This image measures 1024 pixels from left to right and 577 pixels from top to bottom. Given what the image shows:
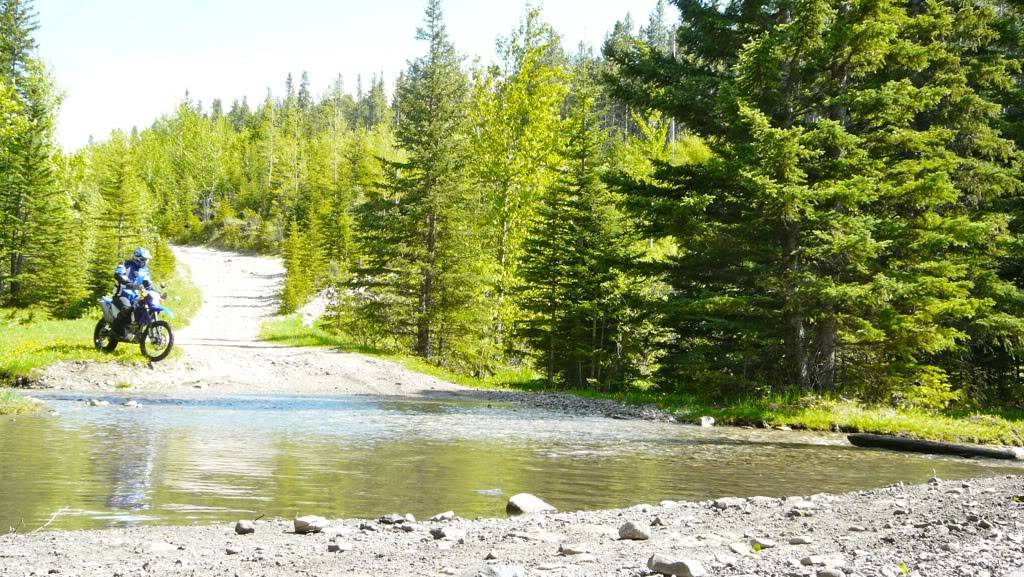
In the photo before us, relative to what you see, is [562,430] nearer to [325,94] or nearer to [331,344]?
[331,344]

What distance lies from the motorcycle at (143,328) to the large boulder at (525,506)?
52.3ft

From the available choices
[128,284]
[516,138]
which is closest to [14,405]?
[128,284]

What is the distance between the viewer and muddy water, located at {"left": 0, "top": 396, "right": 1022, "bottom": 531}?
7.43 meters

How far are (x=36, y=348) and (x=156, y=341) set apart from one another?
3270 millimetres

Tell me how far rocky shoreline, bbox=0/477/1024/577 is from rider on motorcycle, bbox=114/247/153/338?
15.8 metres

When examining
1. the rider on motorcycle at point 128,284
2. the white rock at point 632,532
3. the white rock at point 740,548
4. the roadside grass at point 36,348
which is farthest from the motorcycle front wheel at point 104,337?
the white rock at point 740,548

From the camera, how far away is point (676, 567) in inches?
177

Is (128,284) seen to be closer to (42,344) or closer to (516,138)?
(42,344)

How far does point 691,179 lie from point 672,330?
444cm

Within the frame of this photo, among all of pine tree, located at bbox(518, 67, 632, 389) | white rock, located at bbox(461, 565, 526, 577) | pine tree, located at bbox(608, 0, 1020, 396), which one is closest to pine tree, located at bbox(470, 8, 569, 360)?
pine tree, located at bbox(518, 67, 632, 389)

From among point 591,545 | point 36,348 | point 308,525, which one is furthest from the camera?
point 36,348

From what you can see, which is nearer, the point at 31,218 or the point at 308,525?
the point at 308,525

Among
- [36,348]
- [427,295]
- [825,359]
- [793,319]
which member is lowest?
[36,348]

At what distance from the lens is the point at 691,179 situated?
20516 millimetres
